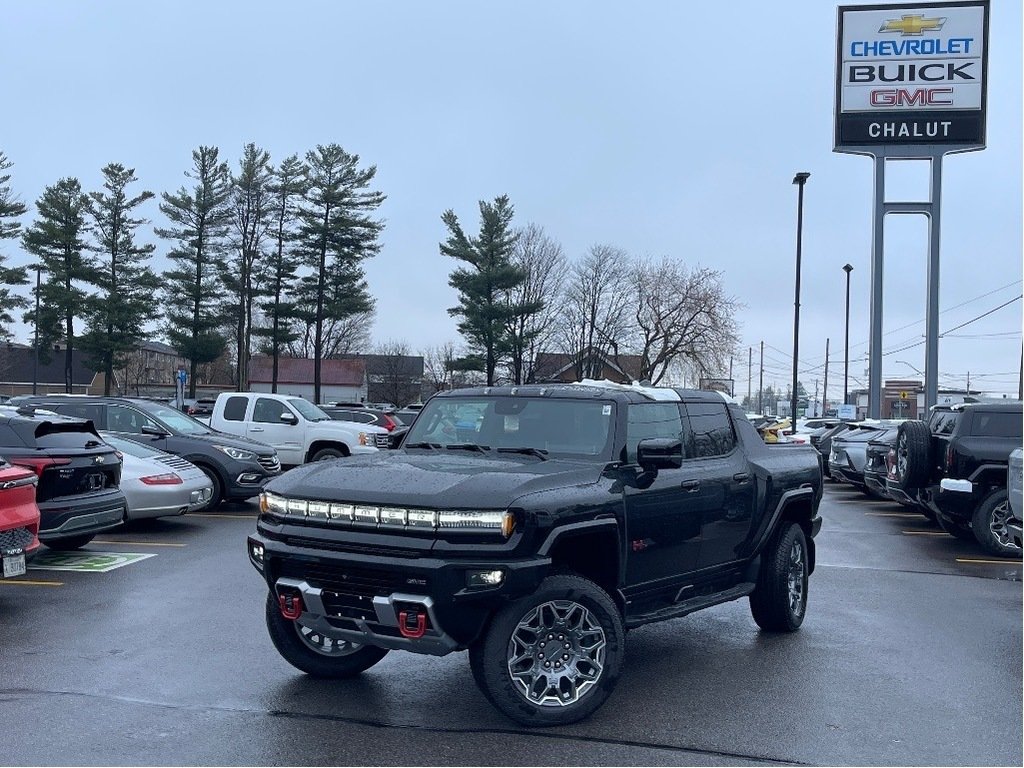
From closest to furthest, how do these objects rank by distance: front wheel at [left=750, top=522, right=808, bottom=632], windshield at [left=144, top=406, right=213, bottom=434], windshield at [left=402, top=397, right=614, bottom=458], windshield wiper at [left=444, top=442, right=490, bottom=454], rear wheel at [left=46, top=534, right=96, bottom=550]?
windshield at [left=402, top=397, right=614, bottom=458]
windshield wiper at [left=444, top=442, right=490, bottom=454]
front wheel at [left=750, top=522, right=808, bottom=632]
rear wheel at [left=46, top=534, right=96, bottom=550]
windshield at [left=144, top=406, right=213, bottom=434]

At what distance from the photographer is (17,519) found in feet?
26.2

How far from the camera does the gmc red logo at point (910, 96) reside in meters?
27.1

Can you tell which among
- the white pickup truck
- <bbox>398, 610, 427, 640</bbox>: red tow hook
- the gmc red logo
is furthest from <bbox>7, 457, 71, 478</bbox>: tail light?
the gmc red logo

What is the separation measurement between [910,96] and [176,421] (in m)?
21.2

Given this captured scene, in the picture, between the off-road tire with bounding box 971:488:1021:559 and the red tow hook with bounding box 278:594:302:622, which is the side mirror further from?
the off-road tire with bounding box 971:488:1021:559

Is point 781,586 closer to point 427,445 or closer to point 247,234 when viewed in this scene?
point 427,445

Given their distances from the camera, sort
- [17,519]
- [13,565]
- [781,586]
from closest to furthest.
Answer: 1. [781,586]
2. [13,565]
3. [17,519]

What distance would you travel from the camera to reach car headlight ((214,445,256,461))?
50.4ft

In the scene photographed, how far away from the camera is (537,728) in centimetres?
544

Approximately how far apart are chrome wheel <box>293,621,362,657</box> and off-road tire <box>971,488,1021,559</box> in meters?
9.01

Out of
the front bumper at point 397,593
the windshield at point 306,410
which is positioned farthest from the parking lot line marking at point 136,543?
the windshield at point 306,410

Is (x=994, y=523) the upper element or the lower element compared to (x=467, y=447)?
lower

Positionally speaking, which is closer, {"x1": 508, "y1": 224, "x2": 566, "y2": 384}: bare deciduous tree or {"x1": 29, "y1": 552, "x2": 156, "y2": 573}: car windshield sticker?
{"x1": 29, "y1": 552, "x2": 156, "y2": 573}: car windshield sticker

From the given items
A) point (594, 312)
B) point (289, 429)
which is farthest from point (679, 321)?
point (289, 429)
